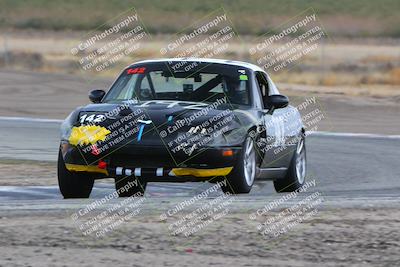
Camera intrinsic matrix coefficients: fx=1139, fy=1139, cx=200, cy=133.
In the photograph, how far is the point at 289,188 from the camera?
43.9ft

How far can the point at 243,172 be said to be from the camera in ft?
36.8

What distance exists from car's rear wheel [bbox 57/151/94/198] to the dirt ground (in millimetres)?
2376

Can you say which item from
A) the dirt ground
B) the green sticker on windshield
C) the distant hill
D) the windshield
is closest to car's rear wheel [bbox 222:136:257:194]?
the windshield

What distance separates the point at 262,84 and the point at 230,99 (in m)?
1.09

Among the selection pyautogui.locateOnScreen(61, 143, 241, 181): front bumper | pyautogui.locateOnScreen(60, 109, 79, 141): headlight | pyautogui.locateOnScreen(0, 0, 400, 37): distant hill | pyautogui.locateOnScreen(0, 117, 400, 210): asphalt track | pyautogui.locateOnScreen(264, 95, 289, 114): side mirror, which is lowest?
pyautogui.locateOnScreen(0, 0, 400, 37): distant hill

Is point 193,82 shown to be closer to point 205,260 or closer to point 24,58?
point 205,260

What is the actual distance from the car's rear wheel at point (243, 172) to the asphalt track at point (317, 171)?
0.14 meters

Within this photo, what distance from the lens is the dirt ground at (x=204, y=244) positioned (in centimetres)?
728

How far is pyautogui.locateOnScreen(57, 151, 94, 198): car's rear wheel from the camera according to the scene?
1128cm

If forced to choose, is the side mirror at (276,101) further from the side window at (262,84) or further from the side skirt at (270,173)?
the side skirt at (270,173)

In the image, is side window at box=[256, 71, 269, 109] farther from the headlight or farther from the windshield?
the headlight

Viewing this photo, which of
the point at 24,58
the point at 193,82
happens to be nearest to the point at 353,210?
the point at 193,82

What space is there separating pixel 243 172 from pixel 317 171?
16.0 feet

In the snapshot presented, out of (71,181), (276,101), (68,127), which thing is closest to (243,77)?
(276,101)
